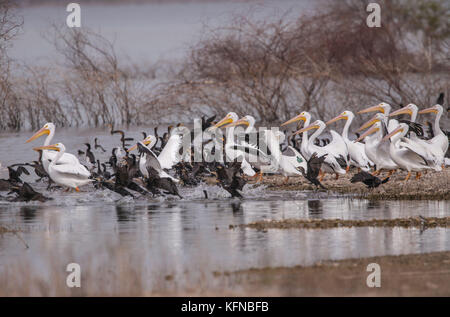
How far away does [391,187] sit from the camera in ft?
41.5

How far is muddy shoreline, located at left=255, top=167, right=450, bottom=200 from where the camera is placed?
465 inches

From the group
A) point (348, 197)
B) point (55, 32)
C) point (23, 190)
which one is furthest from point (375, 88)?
point (23, 190)

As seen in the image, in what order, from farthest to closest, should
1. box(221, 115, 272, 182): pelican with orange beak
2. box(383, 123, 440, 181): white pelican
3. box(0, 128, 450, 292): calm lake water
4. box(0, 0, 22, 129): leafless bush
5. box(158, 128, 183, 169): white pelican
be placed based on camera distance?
box(0, 0, 22, 129): leafless bush
box(221, 115, 272, 182): pelican with orange beak
box(158, 128, 183, 169): white pelican
box(383, 123, 440, 181): white pelican
box(0, 128, 450, 292): calm lake water

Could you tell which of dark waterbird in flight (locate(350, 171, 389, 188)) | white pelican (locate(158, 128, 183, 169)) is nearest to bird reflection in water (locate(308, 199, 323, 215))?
dark waterbird in flight (locate(350, 171, 389, 188))

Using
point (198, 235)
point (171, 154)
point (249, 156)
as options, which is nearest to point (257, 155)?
point (249, 156)

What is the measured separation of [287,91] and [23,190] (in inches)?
530

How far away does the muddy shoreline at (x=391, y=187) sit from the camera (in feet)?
38.8

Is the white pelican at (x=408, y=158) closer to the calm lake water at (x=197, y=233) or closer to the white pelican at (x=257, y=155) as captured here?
the calm lake water at (x=197, y=233)

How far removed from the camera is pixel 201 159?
14586mm

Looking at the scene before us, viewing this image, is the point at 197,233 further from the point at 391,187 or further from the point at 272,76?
the point at 272,76

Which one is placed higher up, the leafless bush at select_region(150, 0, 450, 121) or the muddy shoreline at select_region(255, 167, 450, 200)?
the leafless bush at select_region(150, 0, 450, 121)

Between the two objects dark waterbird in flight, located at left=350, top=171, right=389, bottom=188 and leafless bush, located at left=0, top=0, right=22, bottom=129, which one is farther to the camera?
leafless bush, located at left=0, top=0, right=22, bottom=129

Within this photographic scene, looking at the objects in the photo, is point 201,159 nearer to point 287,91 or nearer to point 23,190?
point 23,190

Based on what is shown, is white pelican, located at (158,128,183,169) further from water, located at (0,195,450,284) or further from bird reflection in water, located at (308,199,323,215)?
bird reflection in water, located at (308,199,323,215)
